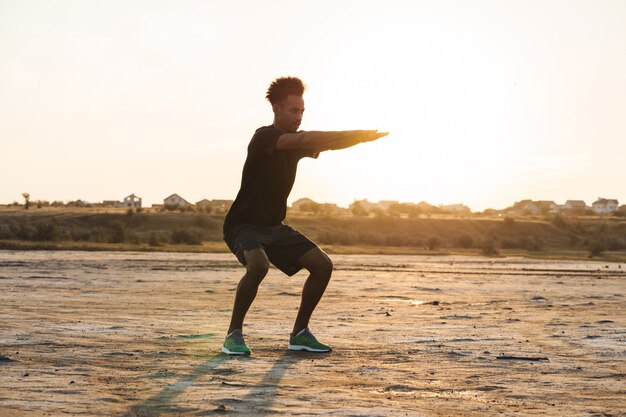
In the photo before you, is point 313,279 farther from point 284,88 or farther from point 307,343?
point 284,88

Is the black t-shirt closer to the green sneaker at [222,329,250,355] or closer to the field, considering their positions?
the green sneaker at [222,329,250,355]

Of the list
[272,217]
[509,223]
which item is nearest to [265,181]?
[272,217]

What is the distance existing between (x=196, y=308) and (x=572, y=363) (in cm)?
663

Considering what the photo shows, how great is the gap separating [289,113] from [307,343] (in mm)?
1934

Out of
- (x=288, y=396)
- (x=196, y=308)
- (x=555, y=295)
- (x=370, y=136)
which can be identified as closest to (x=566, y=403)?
(x=288, y=396)

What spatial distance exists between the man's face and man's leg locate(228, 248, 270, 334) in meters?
1.05

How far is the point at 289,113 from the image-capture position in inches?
306

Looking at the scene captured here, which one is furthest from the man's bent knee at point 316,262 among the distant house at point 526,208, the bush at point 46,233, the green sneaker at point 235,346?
the distant house at point 526,208

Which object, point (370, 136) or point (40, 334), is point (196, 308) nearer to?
point (40, 334)

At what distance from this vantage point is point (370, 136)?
23.5 feet

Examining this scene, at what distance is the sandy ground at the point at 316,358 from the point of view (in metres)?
5.34

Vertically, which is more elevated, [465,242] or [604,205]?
[604,205]

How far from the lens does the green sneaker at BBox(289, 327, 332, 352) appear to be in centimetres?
793

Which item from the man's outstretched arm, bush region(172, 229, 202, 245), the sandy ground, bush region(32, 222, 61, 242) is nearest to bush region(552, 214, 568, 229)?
bush region(172, 229, 202, 245)
